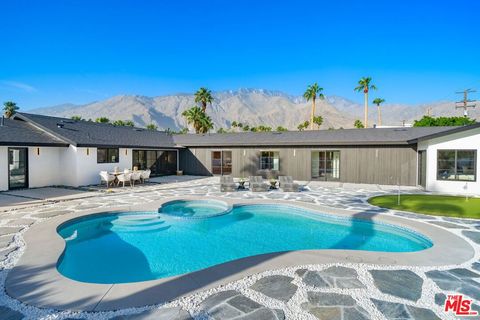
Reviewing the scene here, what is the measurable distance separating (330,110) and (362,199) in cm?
14220

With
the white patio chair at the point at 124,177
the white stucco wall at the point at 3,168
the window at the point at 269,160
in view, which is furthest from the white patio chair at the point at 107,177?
the window at the point at 269,160

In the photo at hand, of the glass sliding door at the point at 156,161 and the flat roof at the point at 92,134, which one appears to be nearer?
the flat roof at the point at 92,134

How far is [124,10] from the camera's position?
17.8 meters

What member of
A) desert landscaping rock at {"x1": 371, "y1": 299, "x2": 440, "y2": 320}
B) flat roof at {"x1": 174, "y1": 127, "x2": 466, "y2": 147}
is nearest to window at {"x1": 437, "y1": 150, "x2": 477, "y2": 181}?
flat roof at {"x1": 174, "y1": 127, "x2": 466, "y2": 147}

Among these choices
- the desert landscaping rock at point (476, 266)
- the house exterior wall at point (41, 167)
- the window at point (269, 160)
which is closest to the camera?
the desert landscaping rock at point (476, 266)

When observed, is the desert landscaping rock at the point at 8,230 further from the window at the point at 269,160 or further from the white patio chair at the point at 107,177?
the window at the point at 269,160

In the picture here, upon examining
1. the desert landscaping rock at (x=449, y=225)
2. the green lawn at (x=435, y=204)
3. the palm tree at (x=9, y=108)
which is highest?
the palm tree at (x=9, y=108)

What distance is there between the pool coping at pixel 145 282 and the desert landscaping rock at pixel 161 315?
0.20 m

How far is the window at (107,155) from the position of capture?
1611cm

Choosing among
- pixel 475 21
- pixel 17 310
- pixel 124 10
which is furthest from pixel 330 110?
pixel 17 310

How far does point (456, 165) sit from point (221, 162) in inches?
590

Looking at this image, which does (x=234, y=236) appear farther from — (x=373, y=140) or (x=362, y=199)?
(x=373, y=140)

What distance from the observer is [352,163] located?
17781mm

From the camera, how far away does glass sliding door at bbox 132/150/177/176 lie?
19.2 metres
